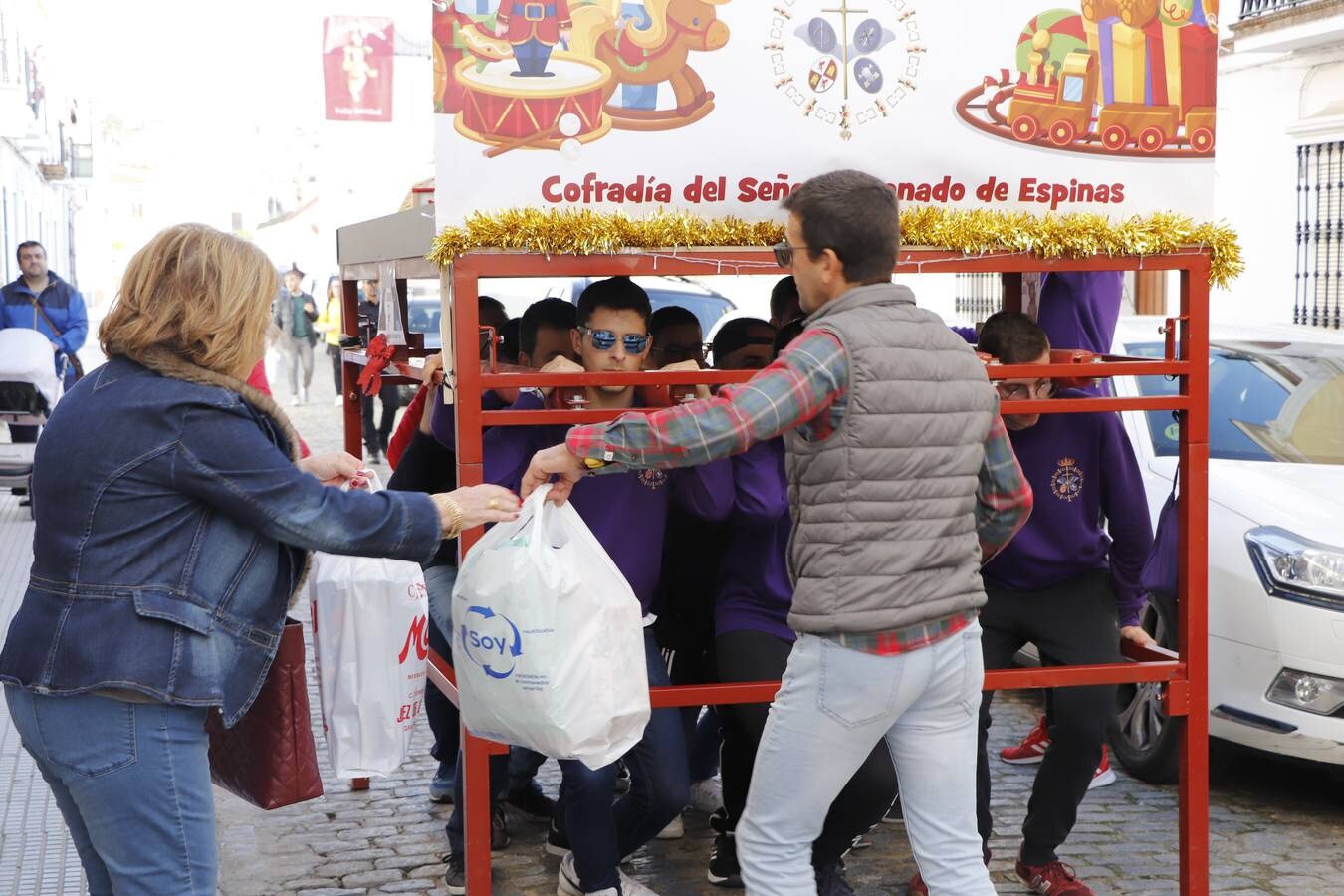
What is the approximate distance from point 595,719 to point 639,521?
83cm

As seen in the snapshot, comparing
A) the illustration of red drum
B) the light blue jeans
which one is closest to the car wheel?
the light blue jeans

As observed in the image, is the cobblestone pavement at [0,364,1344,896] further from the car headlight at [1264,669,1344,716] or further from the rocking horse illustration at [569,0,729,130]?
the rocking horse illustration at [569,0,729,130]

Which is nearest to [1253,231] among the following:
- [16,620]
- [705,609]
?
[705,609]

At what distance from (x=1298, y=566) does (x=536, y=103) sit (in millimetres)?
2846

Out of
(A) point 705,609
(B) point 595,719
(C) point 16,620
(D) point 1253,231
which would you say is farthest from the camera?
(D) point 1253,231

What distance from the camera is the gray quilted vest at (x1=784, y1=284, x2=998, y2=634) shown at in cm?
286

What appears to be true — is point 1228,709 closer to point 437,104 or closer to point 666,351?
point 666,351

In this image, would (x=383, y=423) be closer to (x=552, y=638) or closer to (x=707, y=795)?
(x=707, y=795)

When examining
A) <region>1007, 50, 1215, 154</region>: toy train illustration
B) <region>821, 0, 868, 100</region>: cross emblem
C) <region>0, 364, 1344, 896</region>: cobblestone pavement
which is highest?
<region>821, 0, 868, 100</region>: cross emblem

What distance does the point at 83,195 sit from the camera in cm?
6166

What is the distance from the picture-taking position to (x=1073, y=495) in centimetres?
432

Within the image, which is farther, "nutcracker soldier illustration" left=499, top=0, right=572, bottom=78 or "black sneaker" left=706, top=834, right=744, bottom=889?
"black sneaker" left=706, top=834, right=744, bottom=889

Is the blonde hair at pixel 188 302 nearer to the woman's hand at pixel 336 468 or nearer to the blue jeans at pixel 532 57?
the woman's hand at pixel 336 468

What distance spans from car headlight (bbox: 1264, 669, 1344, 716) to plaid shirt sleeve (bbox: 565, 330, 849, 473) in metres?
2.62
